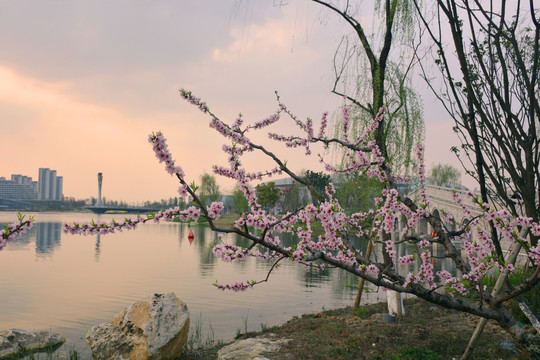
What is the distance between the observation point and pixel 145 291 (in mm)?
15172

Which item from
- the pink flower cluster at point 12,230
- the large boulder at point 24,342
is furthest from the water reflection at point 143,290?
the pink flower cluster at point 12,230

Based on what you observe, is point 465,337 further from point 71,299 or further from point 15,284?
point 15,284

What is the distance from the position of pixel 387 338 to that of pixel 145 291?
1088 cm

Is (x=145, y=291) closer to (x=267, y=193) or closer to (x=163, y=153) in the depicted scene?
(x=163, y=153)

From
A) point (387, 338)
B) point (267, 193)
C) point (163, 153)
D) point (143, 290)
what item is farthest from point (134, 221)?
point (267, 193)

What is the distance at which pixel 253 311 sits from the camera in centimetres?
1153

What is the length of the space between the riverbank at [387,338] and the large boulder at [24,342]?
337 cm

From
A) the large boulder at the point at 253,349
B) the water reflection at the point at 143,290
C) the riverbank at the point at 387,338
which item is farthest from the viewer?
the water reflection at the point at 143,290

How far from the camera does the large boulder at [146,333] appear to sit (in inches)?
284

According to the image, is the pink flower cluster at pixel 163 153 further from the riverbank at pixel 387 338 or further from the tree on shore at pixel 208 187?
the tree on shore at pixel 208 187

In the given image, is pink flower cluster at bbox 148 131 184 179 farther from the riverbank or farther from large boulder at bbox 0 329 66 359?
large boulder at bbox 0 329 66 359

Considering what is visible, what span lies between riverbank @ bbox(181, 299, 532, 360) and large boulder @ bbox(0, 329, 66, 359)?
337cm

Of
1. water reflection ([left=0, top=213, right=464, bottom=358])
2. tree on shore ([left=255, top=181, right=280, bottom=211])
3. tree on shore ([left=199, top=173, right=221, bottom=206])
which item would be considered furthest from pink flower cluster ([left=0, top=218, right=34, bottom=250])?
tree on shore ([left=199, top=173, right=221, bottom=206])

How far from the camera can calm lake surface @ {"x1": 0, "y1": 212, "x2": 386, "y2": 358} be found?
10.8 meters
